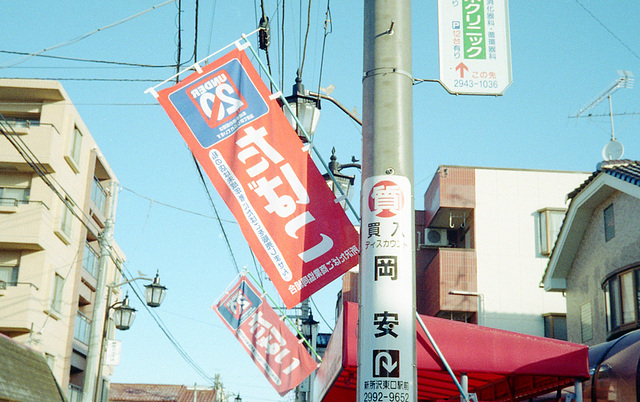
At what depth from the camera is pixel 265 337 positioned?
1620 centimetres

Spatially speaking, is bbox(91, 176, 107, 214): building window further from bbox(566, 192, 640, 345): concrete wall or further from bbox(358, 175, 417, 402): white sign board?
bbox(358, 175, 417, 402): white sign board

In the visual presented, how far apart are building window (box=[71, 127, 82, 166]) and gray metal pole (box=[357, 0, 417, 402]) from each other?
3091cm

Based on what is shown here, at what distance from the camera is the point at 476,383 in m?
9.97

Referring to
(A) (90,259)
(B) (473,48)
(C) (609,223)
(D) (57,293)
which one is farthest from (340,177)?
(A) (90,259)

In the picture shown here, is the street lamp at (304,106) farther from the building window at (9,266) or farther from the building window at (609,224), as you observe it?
the building window at (9,266)

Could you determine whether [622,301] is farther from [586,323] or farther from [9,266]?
[9,266]

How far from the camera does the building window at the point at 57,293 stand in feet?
106

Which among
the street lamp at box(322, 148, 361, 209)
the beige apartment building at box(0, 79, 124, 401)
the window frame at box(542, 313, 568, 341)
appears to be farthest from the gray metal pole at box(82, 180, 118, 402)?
the window frame at box(542, 313, 568, 341)

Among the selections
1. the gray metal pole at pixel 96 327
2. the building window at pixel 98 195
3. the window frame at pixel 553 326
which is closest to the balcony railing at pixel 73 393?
the building window at pixel 98 195

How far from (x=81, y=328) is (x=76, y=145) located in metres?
9.86

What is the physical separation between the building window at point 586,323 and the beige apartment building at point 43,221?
1915 cm

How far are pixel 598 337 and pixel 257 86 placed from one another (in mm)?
14306

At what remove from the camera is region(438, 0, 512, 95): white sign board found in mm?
6223

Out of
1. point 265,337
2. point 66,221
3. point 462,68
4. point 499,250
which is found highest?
point 66,221
